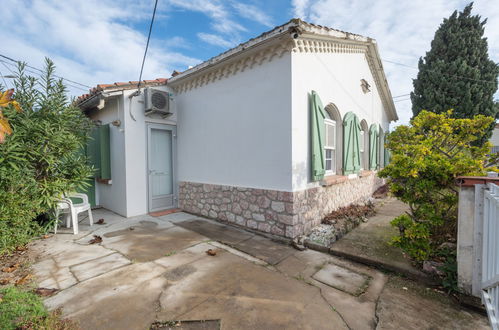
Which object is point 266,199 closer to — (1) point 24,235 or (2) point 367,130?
(1) point 24,235

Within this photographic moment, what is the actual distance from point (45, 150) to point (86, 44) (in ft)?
15.5

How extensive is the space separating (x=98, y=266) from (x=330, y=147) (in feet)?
17.8

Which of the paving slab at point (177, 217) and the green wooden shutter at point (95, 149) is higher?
the green wooden shutter at point (95, 149)

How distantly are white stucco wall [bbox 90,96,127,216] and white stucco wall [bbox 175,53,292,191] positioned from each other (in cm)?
159

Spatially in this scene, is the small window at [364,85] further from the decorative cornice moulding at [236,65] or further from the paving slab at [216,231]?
the paving slab at [216,231]

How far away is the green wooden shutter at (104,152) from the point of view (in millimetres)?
5707

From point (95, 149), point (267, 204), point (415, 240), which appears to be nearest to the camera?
point (415, 240)

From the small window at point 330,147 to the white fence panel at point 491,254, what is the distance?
3.51 meters

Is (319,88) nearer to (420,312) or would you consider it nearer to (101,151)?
(420,312)

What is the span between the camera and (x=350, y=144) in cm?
576

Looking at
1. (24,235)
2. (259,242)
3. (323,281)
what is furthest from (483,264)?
(24,235)

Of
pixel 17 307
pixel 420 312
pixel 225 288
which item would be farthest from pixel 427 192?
pixel 17 307

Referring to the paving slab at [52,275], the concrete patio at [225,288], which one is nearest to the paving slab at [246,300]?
the concrete patio at [225,288]

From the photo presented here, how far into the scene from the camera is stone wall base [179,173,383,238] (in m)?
3.96
